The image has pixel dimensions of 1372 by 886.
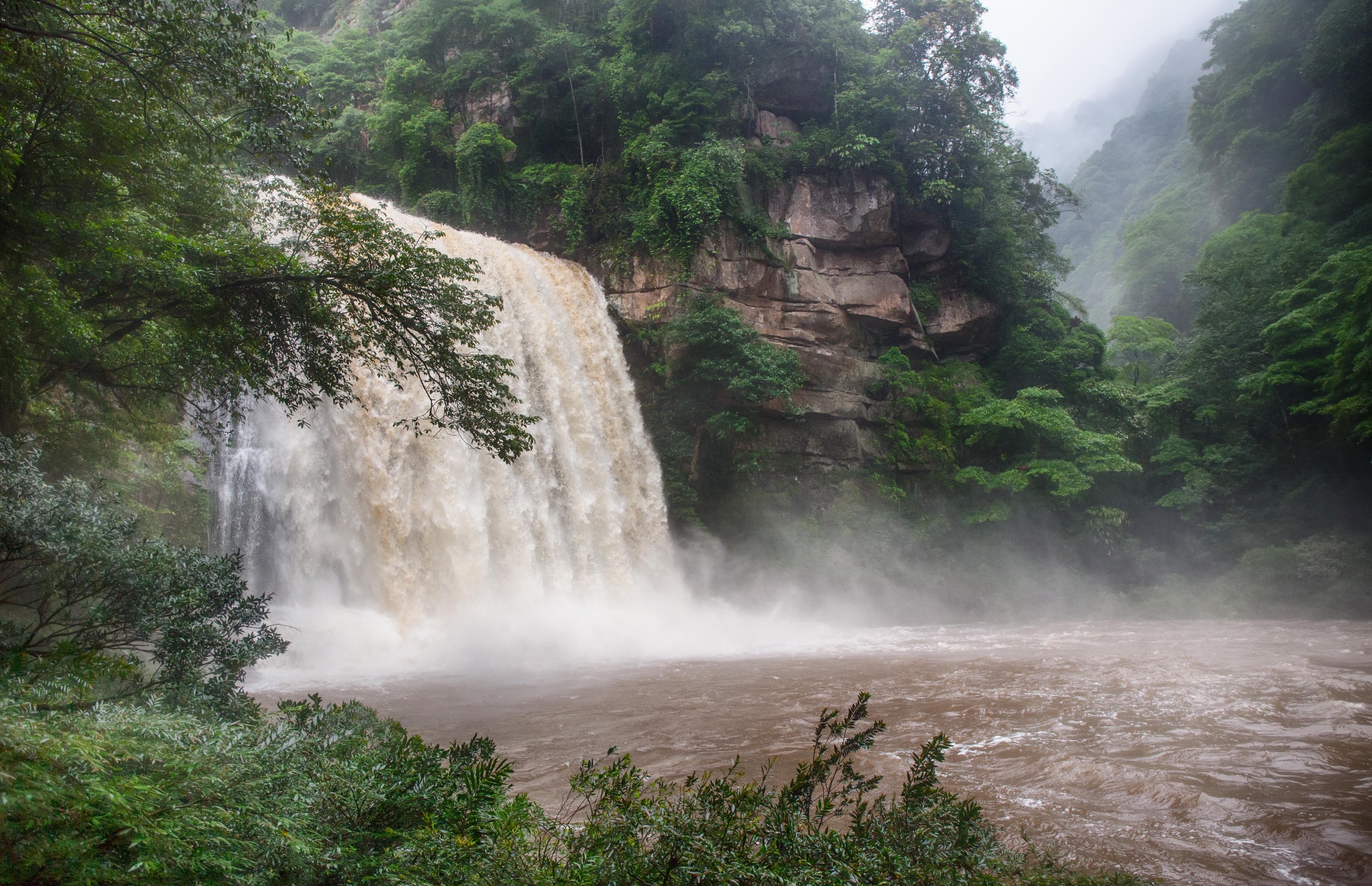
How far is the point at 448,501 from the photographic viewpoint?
13383 mm

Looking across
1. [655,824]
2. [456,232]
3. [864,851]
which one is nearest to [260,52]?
[655,824]

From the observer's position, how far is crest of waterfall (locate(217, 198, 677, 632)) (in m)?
12.6

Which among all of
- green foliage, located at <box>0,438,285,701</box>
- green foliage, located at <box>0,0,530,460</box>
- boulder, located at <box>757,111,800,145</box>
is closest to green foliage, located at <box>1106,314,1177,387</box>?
boulder, located at <box>757,111,800,145</box>

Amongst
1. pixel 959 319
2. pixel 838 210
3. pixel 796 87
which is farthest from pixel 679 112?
pixel 959 319

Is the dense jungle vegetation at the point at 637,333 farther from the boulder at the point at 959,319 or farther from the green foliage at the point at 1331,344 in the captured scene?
the boulder at the point at 959,319

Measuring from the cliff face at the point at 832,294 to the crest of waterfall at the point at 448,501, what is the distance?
4024 mm

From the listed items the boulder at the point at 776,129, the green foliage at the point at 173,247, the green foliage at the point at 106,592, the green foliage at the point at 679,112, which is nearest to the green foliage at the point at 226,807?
the green foliage at the point at 106,592

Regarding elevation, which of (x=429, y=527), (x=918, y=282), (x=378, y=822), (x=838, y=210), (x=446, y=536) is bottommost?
(x=378, y=822)

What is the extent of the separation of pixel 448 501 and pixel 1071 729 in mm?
10550

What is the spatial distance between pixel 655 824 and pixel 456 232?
16.6 meters

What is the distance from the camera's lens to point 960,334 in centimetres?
2319

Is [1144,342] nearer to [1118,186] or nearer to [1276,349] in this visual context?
[1276,349]

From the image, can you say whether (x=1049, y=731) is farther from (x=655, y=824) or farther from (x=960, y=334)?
(x=960, y=334)

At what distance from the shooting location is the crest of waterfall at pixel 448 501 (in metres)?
12.6
